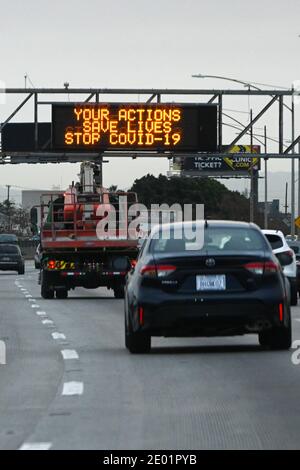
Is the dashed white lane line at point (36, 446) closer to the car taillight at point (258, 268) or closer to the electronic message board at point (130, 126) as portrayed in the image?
the car taillight at point (258, 268)

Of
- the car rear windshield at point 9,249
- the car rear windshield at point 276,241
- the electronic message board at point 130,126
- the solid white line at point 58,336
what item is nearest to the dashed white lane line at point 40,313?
the car rear windshield at point 276,241

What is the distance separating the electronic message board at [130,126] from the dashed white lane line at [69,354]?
87.5 feet

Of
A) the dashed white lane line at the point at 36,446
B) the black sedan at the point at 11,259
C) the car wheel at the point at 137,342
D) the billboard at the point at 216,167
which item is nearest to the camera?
the dashed white lane line at the point at 36,446

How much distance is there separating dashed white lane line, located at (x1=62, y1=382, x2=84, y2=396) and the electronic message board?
1220 inches

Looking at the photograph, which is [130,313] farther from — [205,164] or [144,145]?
[205,164]

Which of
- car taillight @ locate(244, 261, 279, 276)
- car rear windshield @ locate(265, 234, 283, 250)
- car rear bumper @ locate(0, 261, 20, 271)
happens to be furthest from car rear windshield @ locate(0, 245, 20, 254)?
car taillight @ locate(244, 261, 279, 276)

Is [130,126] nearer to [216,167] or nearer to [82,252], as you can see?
[82,252]

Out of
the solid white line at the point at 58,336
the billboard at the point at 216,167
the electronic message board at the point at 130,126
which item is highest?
the billboard at the point at 216,167

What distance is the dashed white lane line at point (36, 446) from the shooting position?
10.0 m

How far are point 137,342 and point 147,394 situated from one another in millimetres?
4224

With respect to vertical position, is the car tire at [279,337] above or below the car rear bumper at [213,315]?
below

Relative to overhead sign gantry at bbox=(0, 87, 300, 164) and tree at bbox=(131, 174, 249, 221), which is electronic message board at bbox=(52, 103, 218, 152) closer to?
overhead sign gantry at bbox=(0, 87, 300, 164)
